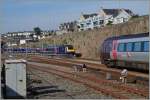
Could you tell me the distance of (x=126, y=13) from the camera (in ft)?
436

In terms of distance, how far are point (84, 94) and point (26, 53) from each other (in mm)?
69457

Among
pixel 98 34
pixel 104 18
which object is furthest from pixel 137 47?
pixel 104 18

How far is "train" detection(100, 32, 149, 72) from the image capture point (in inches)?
1161

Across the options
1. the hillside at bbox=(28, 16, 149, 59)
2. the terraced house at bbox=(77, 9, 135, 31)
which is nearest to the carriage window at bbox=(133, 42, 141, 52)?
the hillside at bbox=(28, 16, 149, 59)

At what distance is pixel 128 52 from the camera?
3303cm

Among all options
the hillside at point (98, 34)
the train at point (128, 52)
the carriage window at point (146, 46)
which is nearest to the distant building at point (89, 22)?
the hillside at point (98, 34)

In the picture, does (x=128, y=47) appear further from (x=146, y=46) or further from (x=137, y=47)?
(x=146, y=46)

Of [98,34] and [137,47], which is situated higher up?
[98,34]

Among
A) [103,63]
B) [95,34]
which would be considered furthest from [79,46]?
[103,63]

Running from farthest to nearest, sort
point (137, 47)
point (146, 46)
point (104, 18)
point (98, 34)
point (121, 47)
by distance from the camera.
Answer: point (104, 18) < point (98, 34) < point (121, 47) < point (137, 47) < point (146, 46)

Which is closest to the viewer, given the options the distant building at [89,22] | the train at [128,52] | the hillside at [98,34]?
the train at [128,52]

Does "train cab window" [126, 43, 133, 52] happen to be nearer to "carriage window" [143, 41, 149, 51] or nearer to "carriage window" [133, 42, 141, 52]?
"carriage window" [133, 42, 141, 52]

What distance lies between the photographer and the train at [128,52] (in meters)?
29.5

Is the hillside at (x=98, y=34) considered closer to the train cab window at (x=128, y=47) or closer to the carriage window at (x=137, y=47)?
the train cab window at (x=128, y=47)
